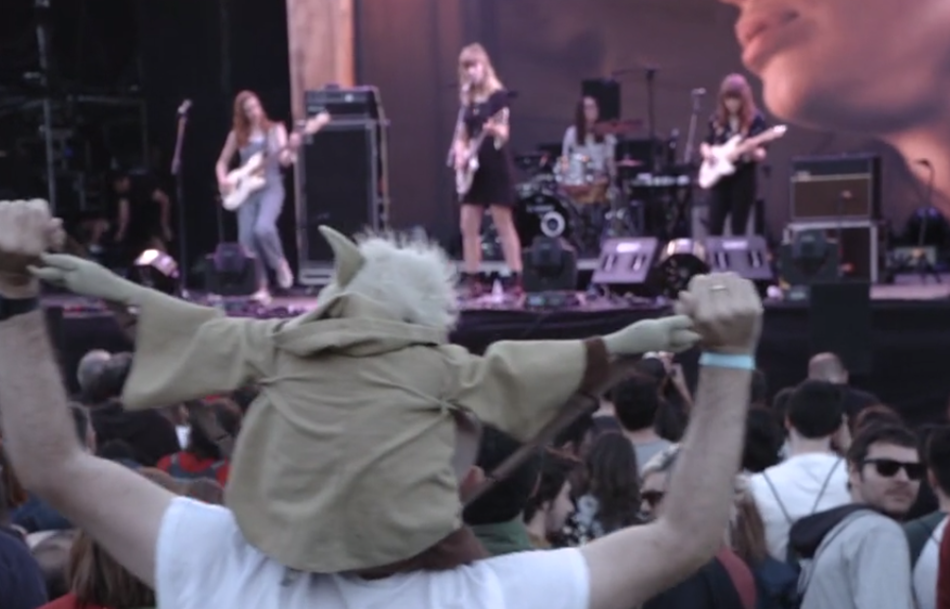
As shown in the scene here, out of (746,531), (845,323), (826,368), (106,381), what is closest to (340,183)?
(845,323)

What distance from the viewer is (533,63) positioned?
42.7ft

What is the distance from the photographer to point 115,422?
4434 millimetres

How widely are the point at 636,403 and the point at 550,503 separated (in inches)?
35.6

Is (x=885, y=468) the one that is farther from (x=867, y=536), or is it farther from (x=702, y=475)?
(x=702, y=475)

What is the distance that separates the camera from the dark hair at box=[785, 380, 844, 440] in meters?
3.68

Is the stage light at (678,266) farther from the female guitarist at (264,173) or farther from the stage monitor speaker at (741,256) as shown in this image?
the female guitarist at (264,173)

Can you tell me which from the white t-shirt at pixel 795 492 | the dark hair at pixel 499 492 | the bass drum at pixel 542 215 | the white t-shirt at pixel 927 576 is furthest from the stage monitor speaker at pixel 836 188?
the dark hair at pixel 499 492

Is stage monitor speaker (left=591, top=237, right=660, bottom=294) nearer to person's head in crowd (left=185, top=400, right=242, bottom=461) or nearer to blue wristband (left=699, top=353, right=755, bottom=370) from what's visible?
person's head in crowd (left=185, top=400, right=242, bottom=461)

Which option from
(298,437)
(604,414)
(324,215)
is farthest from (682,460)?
(324,215)

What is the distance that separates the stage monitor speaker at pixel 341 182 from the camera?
11.3 meters

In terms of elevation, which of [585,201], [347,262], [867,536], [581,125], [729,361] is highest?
[581,125]

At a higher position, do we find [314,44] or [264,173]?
[314,44]

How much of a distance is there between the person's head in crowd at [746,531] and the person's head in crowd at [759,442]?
77 centimetres

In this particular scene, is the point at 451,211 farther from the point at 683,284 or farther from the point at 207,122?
the point at 683,284
